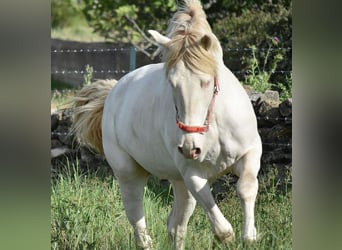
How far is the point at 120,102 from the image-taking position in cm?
552

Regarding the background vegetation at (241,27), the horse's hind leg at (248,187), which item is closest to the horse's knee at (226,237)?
the horse's hind leg at (248,187)

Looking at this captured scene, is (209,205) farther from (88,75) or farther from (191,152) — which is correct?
(88,75)

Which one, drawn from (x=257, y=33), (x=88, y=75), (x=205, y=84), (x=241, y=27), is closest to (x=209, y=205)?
(x=205, y=84)

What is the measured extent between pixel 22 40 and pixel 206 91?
8.29 ft

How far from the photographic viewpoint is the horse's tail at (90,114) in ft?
19.6

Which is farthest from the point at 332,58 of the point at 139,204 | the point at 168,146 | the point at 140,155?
the point at 139,204

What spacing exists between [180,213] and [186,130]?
47.9 inches

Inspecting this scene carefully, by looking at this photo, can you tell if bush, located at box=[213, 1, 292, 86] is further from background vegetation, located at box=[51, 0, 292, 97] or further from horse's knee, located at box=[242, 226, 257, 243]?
horse's knee, located at box=[242, 226, 257, 243]

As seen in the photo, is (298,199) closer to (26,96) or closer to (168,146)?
(26,96)

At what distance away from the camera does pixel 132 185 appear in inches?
215

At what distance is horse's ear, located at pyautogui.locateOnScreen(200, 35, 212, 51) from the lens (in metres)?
4.33

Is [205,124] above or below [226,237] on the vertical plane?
above

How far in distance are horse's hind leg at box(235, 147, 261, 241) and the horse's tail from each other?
1796 mm

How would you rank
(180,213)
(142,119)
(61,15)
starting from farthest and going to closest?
1. (61,15)
2. (180,213)
3. (142,119)
